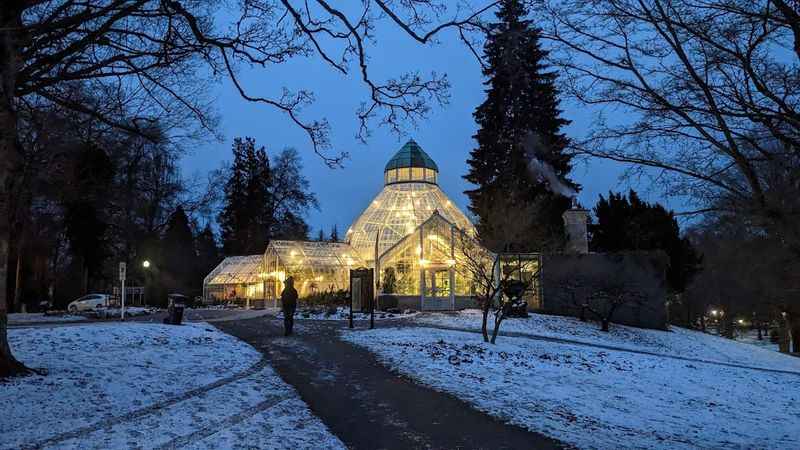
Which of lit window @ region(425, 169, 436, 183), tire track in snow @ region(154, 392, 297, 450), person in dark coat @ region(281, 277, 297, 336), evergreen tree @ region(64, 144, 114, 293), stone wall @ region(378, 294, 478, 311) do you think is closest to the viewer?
tire track in snow @ region(154, 392, 297, 450)

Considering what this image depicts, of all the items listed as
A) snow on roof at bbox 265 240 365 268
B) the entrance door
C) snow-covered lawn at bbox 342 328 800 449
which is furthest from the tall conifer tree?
snow-covered lawn at bbox 342 328 800 449

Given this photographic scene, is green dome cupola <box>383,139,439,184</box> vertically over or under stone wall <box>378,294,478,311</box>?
over

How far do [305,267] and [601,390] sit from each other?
1026 inches

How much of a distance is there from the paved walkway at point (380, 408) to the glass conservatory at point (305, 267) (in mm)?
21515

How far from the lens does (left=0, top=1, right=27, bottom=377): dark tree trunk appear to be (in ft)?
25.1

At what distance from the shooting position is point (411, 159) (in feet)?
132

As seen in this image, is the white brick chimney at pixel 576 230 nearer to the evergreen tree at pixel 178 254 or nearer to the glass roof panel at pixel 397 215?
the glass roof panel at pixel 397 215

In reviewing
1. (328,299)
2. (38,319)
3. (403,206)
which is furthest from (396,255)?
(38,319)

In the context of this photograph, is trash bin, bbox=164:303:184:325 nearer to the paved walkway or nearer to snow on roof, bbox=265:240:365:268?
the paved walkway

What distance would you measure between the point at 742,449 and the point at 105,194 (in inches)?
983

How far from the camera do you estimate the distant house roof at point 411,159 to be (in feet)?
132

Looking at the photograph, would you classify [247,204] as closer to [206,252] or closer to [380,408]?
[206,252]

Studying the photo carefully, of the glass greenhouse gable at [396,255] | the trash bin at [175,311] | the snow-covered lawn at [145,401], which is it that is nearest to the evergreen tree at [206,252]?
the glass greenhouse gable at [396,255]

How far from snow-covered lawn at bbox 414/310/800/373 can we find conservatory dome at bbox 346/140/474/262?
41.5ft
